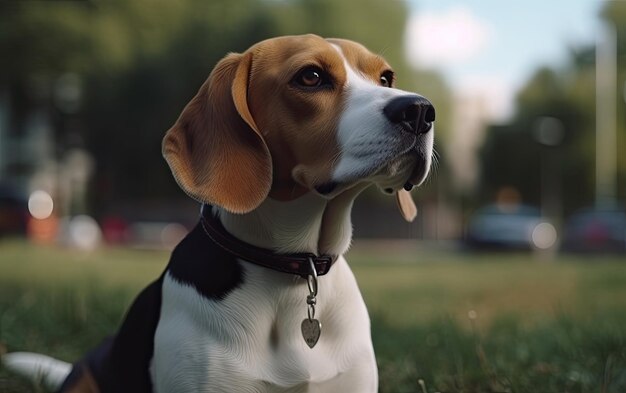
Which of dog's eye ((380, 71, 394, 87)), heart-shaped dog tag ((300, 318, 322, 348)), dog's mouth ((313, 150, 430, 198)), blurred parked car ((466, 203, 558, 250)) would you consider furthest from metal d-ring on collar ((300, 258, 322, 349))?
blurred parked car ((466, 203, 558, 250))

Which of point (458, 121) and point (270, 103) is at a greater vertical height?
point (270, 103)

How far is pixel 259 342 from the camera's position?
8.70 feet

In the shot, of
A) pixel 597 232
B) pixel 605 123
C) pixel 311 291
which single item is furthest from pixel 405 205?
pixel 605 123

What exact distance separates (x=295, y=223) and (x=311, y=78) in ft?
1.60

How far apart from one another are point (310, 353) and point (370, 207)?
133ft

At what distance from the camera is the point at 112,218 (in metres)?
38.6

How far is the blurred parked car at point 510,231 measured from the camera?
25078 millimetres

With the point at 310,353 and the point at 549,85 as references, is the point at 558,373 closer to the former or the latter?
the point at 310,353

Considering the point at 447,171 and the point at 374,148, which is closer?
the point at 374,148

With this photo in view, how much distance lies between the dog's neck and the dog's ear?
141mm

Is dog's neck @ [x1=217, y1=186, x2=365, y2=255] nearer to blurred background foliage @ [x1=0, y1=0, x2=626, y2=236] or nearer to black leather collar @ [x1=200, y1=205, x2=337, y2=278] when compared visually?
black leather collar @ [x1=200, y1=205, x2=337, y2=278]

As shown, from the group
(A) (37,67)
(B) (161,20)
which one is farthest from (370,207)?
(A) (37,67)

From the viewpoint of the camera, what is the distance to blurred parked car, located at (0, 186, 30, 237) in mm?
23734

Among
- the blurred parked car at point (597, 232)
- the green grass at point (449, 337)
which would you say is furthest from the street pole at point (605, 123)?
the green grass at point (449, 337)
